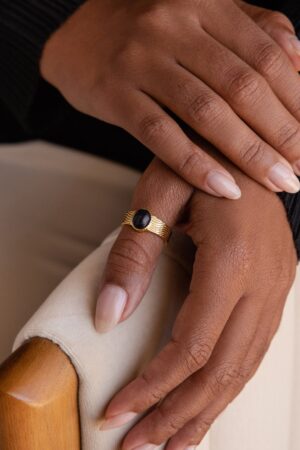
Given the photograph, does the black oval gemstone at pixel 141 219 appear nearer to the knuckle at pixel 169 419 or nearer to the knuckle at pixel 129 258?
the knuckle at pixel 129 258

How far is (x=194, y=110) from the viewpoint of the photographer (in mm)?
602

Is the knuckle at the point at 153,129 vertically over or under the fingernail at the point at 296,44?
under

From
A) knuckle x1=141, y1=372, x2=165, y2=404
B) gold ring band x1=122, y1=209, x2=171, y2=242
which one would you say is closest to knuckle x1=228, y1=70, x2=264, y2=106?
gold ring band x1=122, y1=209, x2=171, y2=242

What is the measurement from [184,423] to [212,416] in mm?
26

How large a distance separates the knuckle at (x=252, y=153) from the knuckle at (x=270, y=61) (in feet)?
0.23

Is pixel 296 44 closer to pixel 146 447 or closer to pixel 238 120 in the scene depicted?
pixel 238 120

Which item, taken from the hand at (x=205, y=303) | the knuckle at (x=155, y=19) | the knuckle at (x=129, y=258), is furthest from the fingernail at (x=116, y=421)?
the knuckle at (x=155, y=19)

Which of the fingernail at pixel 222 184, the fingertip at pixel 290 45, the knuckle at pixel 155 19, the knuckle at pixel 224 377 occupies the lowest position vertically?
the knuckle at pixel 224 377

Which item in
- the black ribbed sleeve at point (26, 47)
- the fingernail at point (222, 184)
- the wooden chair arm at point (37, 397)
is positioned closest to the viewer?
the wooden chair arm at point (37, 397)

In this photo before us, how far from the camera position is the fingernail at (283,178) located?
0.59 m

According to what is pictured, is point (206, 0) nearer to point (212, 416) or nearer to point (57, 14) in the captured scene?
point (57, 14)

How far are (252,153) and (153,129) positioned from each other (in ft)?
0.28

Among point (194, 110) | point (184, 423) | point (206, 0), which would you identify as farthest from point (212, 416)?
point (206, 0)

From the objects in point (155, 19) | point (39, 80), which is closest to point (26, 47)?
point (39, 80)
